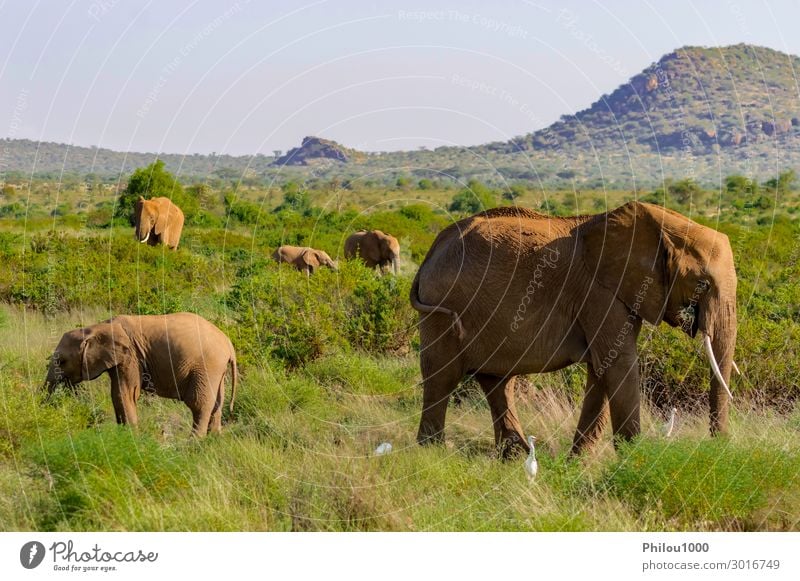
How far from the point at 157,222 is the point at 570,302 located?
65.6 feet

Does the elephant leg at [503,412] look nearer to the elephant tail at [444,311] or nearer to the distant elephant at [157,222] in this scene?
the elephant tail at [444,311]

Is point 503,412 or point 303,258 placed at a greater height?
point 503,412

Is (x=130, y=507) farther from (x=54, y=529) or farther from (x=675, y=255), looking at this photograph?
(x=675, y=255)

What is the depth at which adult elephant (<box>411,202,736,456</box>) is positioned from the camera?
7895 millimetres

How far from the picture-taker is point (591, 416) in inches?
340

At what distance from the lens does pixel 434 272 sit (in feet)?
28.8

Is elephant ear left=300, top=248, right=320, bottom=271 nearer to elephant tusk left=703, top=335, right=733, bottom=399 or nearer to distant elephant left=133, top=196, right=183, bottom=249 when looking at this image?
distant elephant left=133, top=196, right=183, bottom=249

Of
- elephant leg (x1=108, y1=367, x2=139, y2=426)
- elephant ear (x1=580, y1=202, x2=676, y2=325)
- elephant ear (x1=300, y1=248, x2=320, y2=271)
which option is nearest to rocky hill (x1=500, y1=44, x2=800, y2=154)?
elephant ear (x1=300, y1=248, x2=320, y2=271)

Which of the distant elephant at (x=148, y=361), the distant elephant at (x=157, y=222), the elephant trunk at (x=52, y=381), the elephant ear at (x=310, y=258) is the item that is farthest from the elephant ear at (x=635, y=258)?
the distant elephant at (x=157, y=222)

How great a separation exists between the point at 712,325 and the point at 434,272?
7.18 ft

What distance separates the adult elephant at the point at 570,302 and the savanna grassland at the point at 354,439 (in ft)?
1.60

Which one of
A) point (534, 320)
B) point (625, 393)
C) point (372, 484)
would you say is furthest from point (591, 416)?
point (372, 484)

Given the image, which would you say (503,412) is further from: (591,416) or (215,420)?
(215,420)

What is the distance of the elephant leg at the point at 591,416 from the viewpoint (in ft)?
28.0
